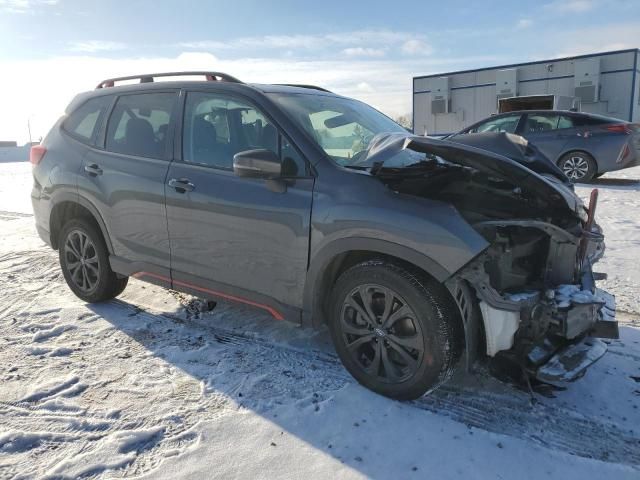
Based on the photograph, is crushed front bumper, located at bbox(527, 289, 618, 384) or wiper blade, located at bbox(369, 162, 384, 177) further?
wiper blade, located at bbox(369, 162, 384, 177)

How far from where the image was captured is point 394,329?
9.34ft

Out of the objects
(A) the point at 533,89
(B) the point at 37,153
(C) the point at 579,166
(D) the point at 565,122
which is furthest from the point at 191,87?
(A) the point at 533,89

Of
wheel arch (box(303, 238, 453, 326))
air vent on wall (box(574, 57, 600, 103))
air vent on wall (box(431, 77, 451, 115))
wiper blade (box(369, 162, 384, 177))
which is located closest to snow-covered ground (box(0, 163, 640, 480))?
wheel arch (box(303, 238, 453, 326))

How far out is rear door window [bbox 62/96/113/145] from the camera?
14.0ft

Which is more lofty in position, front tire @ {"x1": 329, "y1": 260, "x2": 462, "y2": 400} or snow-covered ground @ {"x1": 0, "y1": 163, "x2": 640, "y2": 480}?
front tire @ {"x1": 329, "y1": 260, "x2": 462, "y2": 400}

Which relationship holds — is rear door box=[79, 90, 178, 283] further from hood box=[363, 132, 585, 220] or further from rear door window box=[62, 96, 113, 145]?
hood box=[363, 132, 585, 220]

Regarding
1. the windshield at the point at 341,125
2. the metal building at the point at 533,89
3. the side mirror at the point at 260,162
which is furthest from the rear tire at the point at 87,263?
the metal building at the point at 533,89

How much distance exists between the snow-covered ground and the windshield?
55.6 inches

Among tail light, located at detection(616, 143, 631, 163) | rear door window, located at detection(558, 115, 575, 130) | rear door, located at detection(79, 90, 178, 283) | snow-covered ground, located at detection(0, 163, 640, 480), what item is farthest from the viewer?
rear door window, located at detection(558, 115, 575, 130)

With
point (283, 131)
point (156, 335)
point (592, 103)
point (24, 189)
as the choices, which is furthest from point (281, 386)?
point (592, 103)

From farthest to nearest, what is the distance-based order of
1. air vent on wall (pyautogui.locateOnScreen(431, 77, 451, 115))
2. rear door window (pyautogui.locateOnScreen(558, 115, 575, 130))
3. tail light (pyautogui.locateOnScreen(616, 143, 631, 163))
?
air vent on wall (pyautogui.locateOnScreen(431, 77, 451, 115)) → rear door window (pyautogui.locateOnScreen(558, 115, 575, 130)) → tail light (pyautogui.locateOnScreen(616, 143, 631, 163))

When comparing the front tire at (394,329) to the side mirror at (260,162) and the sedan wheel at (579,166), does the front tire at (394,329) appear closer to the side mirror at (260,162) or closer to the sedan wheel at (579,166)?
the side mirror at (260,162)

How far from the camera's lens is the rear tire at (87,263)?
169 inches

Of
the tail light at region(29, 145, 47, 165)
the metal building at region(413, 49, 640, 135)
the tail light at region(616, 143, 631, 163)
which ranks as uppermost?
the metal building at region(413, 49, 640, 135)
